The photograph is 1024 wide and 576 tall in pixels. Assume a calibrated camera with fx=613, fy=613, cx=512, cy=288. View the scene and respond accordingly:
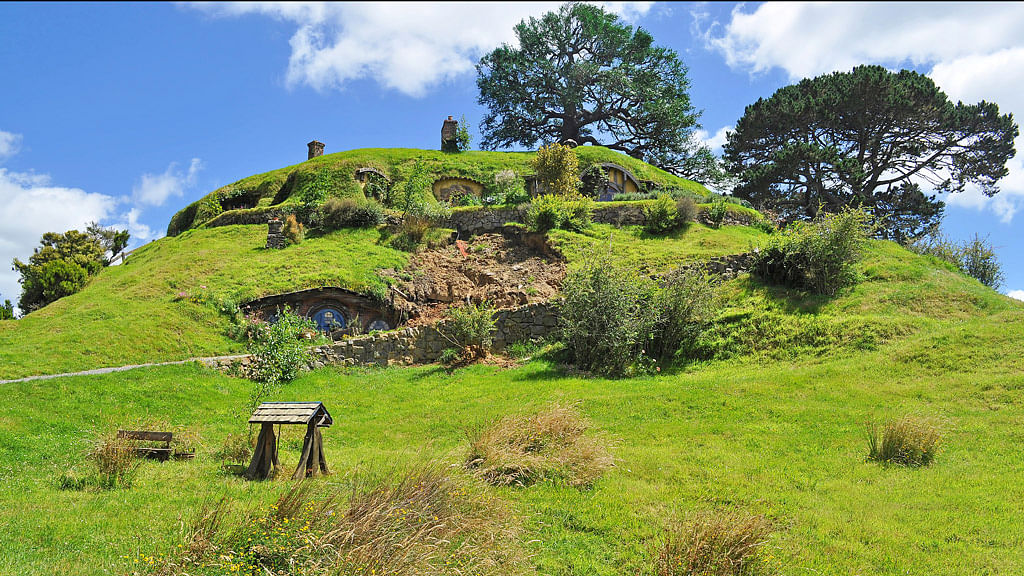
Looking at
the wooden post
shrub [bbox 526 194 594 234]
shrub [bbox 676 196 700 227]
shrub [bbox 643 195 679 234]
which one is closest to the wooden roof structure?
the wooden post

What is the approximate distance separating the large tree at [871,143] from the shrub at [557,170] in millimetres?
14156

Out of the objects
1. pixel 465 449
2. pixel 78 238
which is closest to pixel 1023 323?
pixel 465 449

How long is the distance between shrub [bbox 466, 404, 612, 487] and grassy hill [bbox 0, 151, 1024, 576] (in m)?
0.24

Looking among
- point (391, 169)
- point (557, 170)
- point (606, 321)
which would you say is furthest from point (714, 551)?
point (391, 169)

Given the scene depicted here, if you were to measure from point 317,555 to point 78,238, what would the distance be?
36653mm

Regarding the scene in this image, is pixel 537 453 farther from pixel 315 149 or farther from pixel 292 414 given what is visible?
pixel 315 149

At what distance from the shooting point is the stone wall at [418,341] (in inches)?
680

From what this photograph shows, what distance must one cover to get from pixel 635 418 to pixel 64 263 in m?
28.0

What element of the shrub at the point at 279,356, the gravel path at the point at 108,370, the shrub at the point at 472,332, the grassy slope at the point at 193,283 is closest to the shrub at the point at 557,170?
the grassy slope at the point at 193,283

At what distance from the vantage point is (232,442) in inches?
372

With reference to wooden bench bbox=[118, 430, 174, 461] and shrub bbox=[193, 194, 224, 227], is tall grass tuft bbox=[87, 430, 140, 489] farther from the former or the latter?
shrub bbox=[193, 194, 224, 227]

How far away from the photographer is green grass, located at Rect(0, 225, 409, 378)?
15.8m

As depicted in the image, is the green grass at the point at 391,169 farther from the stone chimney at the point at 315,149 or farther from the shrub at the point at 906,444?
the shrub at the point at 906,444

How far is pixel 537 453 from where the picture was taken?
324 inches
